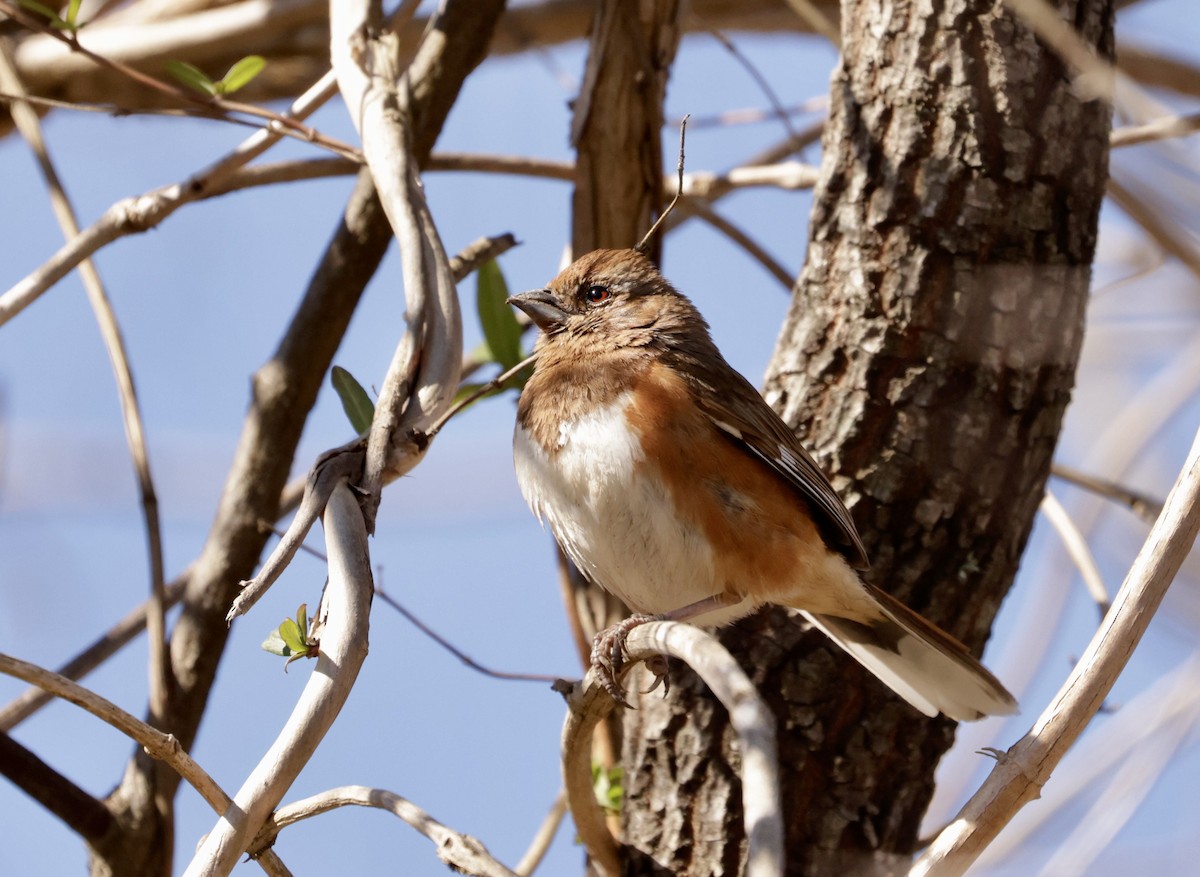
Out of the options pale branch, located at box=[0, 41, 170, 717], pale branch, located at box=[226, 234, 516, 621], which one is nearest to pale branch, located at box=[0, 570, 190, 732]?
pale branch, located at box=[0, 41, 170, 717]

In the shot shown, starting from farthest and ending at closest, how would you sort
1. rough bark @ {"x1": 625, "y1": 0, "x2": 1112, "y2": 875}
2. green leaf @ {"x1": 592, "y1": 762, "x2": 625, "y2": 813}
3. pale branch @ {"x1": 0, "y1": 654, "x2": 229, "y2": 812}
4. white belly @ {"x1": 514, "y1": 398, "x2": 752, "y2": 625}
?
green leaf @ {"x1": 592, "y1": 762, "x2": 625, "y2": 813}, rough bark @ {"x1": 625, "y1": 0, "x2": 1112, "y2": 875}, white belly @ {"x1": 514, "y1": 398, "x2": 752, "y2": 625}, pale branch @ {"x1": 0, "y1": 654, "x2": 229, "y2": 812}

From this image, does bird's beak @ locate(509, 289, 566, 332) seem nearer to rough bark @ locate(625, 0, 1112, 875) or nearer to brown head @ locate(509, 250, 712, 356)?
brown head @ locate(509, 250, 712, 356)

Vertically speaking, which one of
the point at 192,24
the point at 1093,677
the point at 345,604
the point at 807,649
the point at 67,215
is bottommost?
the point at 1093,677

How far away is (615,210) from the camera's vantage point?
383 cm

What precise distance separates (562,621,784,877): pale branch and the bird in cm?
38

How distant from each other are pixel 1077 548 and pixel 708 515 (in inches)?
48.0

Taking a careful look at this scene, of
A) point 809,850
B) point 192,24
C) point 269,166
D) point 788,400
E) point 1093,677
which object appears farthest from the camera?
point 192,24

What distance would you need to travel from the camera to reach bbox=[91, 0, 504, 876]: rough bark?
333cm

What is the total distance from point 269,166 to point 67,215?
1.90 feet

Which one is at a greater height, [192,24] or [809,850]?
[192,24]

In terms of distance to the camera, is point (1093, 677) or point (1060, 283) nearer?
point (1093, 677)

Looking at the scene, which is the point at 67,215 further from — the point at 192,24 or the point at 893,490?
the point at 893,490

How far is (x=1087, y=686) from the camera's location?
2.04 metres

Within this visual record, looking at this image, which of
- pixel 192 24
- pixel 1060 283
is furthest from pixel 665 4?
pixel 192 24
